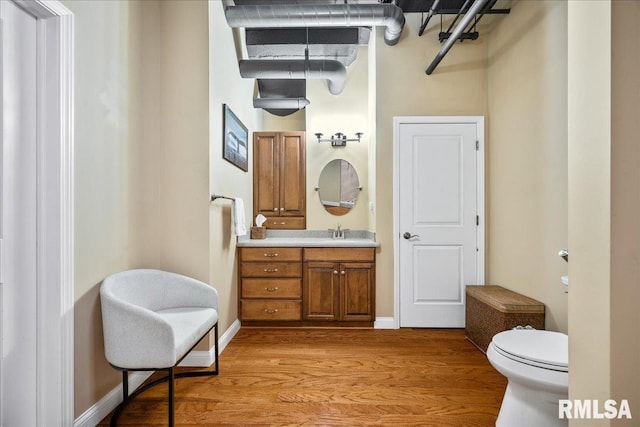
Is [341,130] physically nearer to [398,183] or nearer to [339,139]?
[339,139]

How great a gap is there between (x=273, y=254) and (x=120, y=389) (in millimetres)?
1607

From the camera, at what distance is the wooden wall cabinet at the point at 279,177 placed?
3852 mm

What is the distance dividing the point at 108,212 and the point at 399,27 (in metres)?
2.62

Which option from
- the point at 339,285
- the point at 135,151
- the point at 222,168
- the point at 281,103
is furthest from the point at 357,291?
the point at 281,103

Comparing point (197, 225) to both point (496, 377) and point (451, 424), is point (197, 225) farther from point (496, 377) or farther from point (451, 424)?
point (496, 377)

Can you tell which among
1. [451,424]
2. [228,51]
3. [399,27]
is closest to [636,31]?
[451,424]

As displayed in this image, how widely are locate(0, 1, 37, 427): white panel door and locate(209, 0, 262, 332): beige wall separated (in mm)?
1087

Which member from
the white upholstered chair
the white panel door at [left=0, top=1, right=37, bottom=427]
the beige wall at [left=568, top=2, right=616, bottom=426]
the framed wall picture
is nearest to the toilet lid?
the beige wall at [left=568, top=2, right=616, bottom=426]

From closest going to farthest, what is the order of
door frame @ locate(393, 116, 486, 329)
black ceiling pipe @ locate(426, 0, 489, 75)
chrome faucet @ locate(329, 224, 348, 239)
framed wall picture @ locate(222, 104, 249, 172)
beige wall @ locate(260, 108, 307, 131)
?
black ceiling pipe @ locate(426, 0, 489, 75) < framed wall picture @ locate(222, 104, 249, 172) < door frame @ locate(393, 116, 486, 329) < chrome faucet @ locate(329, 224, 348, 239) < beige wall @ locate(260, 108, 307, 131)

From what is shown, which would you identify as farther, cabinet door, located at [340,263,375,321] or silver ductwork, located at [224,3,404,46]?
cabinet door, located at [340,263,375,321]

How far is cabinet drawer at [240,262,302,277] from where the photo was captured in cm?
317

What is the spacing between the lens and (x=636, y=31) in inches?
37.6

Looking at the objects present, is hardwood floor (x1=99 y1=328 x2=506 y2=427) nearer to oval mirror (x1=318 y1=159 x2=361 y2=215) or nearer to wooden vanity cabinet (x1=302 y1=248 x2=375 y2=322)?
wooden vanity cabinet (x1=302 y1=248 x2=375 y2=322)

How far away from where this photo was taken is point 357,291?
124 inches
